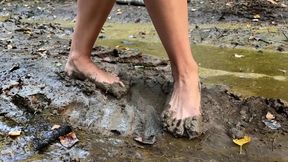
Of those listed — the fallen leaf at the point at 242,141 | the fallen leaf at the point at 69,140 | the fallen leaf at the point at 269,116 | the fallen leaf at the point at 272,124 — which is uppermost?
the fallen leaf at the point at 69,140

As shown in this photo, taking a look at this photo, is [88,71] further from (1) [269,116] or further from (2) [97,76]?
(1) [269,116]

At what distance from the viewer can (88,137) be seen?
182 centimetres

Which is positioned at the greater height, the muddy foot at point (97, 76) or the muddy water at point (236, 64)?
the muddy foot at point (97, 76)

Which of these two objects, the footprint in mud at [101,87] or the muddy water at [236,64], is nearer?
the footprint in mud at [101,87]

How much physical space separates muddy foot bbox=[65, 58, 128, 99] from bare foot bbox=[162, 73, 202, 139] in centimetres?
24

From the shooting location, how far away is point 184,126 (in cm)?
188

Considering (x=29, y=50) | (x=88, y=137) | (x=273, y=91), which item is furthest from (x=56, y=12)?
(x=88, y=137)

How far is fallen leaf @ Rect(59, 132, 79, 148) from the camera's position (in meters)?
1.75

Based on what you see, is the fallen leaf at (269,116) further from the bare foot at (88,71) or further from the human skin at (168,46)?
the bare foot at (88,71)

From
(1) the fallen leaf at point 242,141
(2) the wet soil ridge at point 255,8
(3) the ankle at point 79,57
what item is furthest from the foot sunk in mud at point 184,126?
(2) the wet soil ridge at point 255,8

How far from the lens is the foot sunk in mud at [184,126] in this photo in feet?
6.13

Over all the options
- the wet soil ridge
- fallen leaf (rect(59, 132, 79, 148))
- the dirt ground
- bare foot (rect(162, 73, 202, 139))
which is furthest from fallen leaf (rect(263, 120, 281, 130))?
the wet soil ridge

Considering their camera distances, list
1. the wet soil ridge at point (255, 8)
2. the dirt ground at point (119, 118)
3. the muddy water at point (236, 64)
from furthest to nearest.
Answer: the wet soil ridge at point (255, 8) < the muddy water at point (236, 64) < the dirt ground at point (119, 118)

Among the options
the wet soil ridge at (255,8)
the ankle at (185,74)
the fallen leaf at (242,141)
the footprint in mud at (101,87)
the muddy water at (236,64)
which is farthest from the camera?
the wet soil ridge at (255,8)
